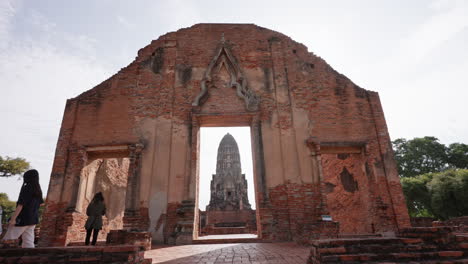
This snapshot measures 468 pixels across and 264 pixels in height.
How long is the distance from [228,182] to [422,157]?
23.0m

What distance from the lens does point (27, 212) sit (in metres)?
4.28

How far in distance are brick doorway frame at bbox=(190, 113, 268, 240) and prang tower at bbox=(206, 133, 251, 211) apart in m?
18.7

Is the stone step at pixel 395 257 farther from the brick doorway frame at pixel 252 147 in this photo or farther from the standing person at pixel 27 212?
the brick doorway frame at pixel 252 147

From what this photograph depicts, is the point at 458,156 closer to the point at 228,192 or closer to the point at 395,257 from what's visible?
the point at 228,192

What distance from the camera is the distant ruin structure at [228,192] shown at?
24859 mm

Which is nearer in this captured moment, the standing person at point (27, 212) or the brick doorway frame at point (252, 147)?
the standing person at point (27, 212)

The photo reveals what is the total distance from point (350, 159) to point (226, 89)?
6.76 meters

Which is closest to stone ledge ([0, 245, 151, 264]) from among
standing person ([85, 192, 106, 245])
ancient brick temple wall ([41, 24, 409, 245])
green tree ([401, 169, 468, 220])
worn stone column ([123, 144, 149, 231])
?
standing person ([85, 192, 106, 245])

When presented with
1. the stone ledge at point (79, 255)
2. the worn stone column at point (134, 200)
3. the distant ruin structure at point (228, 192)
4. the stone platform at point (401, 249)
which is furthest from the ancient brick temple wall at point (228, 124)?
the distant ruin structure at point (228, 192)

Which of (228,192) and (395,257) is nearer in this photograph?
(395,257)

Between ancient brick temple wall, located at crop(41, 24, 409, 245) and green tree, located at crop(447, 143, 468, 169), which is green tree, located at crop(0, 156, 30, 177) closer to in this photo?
ancient brick temple wall, located at crop(41, 24, 409, 245)

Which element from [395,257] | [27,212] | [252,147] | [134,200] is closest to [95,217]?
[134,200]

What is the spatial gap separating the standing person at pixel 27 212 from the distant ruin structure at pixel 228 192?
20.2 metres

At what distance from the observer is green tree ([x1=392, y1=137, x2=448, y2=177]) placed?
3147 centimetres
